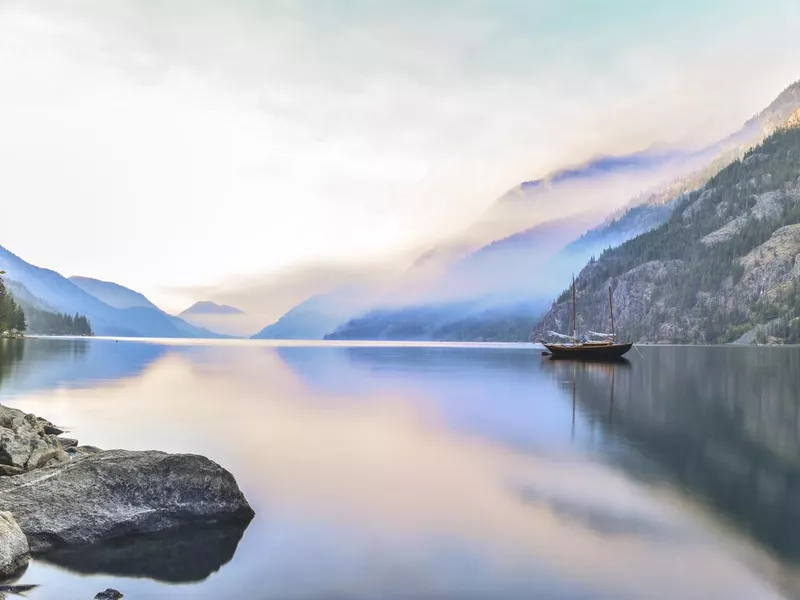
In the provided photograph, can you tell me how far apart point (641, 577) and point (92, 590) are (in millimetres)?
11721

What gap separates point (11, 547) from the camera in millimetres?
13000

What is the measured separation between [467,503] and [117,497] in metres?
10.7

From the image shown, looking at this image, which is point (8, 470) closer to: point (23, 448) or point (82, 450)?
point (23, 448)

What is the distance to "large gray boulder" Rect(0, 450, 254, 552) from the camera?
14.8m

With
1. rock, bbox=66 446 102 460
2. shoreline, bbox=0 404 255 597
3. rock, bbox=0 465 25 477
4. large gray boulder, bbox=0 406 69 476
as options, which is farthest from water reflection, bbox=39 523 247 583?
rock, bbox=66 446 102 460

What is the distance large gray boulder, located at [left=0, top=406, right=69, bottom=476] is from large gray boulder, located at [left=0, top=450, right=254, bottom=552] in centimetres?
342

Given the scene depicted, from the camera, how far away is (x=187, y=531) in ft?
51.9

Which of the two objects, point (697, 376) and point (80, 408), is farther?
point (697, 376)

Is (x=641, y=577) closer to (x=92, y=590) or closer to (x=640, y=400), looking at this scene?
(x=92, y=590)

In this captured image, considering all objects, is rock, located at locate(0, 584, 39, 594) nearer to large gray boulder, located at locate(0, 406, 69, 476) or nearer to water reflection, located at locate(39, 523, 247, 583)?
water reflection, located at locate(39, 523, 247, 583)

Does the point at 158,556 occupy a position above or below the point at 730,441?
below

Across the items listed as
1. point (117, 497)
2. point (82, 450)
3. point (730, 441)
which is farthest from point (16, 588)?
point (730, 441)

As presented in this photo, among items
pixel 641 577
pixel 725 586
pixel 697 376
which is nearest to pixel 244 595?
pixel 641 577

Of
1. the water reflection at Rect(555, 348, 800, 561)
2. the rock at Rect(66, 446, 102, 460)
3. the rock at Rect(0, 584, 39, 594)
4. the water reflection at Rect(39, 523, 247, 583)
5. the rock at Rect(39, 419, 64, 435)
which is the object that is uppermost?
the water reflection at Rect(555, 348, 800, 561)
